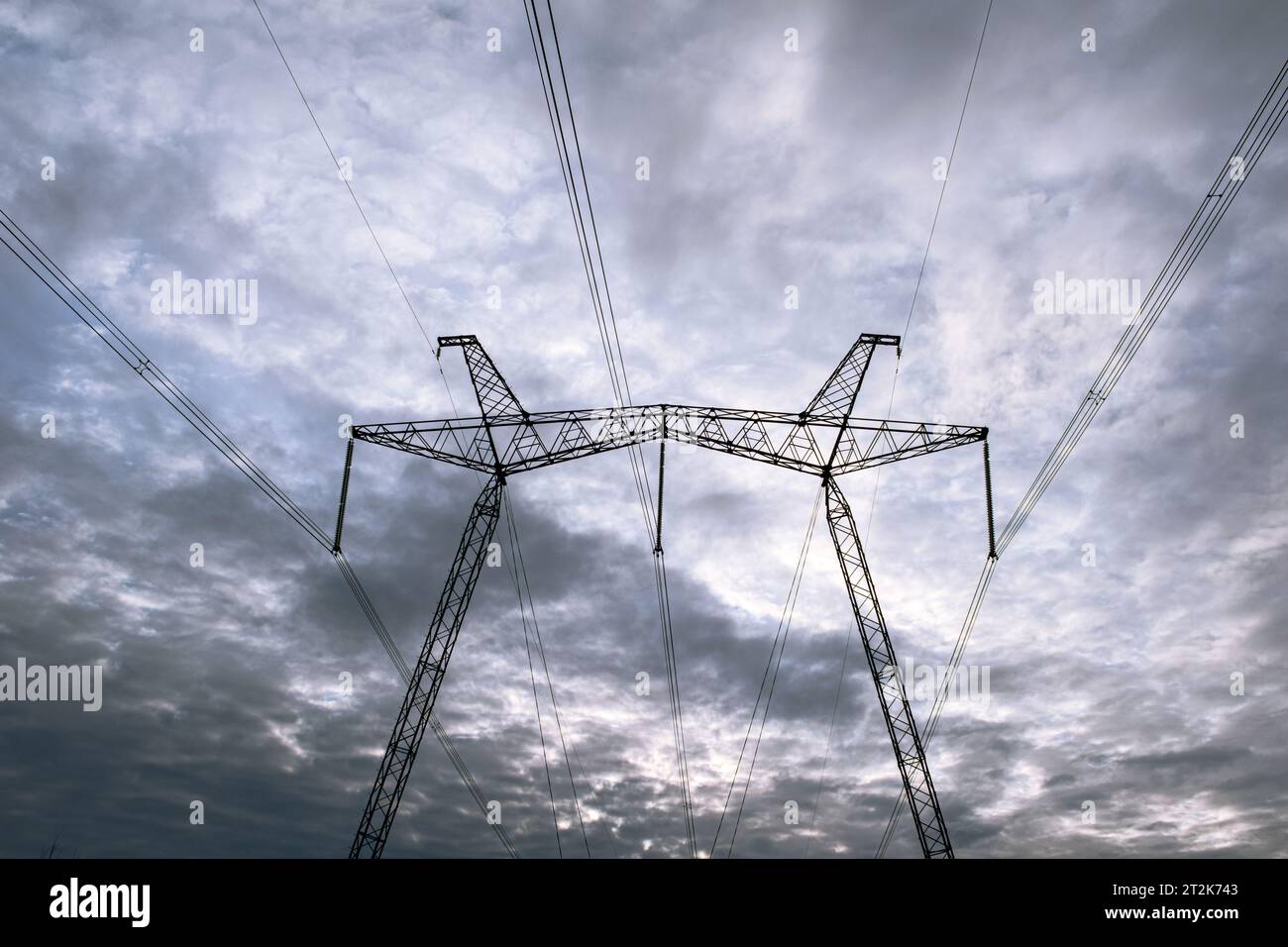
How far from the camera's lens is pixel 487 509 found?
55969 mm
